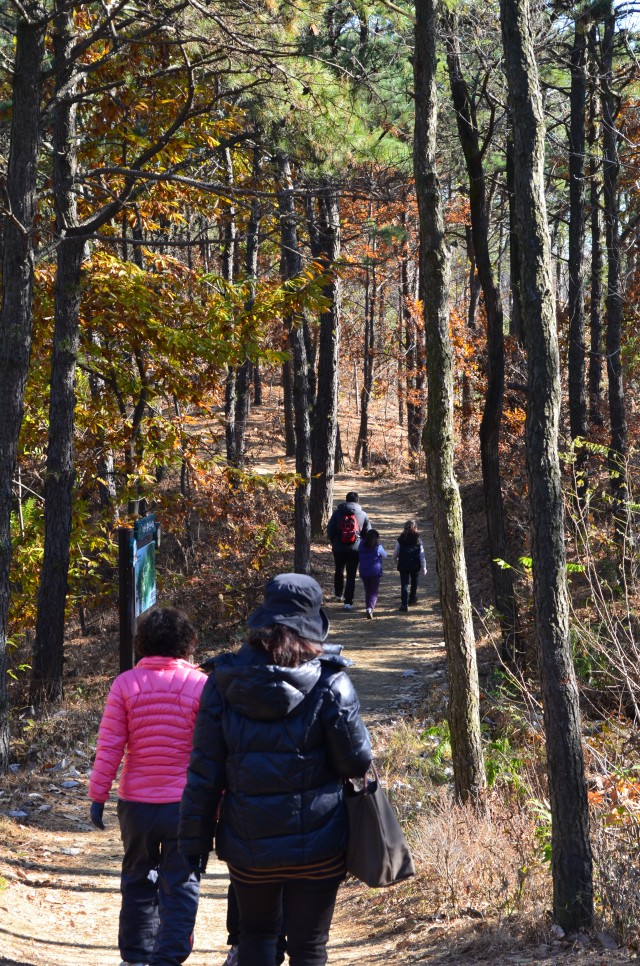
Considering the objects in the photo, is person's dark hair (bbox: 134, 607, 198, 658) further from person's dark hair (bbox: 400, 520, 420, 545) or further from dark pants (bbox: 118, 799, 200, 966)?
person's dark hair (bbox: 400, 520, 420, 545)

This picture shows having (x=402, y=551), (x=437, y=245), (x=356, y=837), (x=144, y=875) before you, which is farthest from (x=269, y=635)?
(x=402, y=551)

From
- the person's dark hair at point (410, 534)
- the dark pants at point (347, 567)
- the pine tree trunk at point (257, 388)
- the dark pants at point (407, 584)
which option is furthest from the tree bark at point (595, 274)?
the pine tree trunk at point (257, 388)

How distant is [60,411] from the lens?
11.5m

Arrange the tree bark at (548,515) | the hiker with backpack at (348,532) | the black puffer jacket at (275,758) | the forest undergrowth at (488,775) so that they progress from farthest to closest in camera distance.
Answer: the hiker with backpack at (348,532) → the forest undergrowth at (488,775) → the tree bark at (548,515) → the black puffer jacket at (275,758)

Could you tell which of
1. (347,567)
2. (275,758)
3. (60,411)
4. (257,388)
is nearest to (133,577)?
(275,758)

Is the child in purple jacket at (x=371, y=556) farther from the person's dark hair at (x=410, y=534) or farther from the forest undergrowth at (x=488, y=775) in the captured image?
the forest undergrowth at (x=488, y=775)

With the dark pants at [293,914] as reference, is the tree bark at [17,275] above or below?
above

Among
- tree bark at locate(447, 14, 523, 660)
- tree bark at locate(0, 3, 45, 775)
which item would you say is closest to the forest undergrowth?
tree bark at locate(447, 14, 523, 660)

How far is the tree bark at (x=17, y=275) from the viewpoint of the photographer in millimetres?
8797

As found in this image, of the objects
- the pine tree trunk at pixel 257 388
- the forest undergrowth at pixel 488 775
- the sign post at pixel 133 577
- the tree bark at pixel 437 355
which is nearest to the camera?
the forest undergrowth at pixel 488 775

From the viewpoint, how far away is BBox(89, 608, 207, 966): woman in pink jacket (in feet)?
14.2

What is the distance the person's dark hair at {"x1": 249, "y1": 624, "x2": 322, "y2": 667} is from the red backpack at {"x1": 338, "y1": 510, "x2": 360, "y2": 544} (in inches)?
474

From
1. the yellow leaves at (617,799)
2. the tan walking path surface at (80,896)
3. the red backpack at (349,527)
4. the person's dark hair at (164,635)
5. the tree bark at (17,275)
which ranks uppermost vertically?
the tree bark at (17,275)

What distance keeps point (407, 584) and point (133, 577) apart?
375 inches
